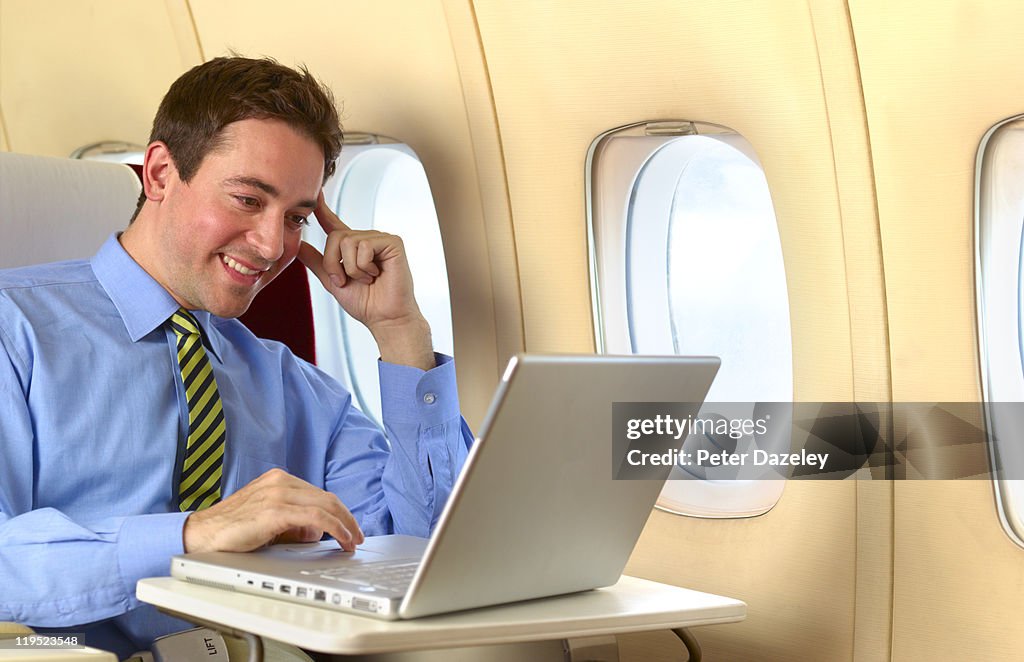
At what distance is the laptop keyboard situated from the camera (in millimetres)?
1441

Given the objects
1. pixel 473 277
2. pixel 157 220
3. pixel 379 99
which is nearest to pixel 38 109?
pixel 379 99

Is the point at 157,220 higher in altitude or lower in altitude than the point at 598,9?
lower

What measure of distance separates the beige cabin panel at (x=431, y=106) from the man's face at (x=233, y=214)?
3.78ft

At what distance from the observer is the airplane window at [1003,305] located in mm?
2422

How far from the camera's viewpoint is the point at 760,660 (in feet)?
9.52

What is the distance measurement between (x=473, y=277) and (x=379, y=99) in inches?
25.2

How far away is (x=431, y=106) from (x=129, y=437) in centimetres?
164

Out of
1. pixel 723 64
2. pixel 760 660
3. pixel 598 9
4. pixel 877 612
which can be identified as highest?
pixel 598 9

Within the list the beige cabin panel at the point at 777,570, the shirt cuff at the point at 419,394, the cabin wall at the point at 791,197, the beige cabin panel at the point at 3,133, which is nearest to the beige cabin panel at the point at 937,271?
the cabin wall at the point at 791,197

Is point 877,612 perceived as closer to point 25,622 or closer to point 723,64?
point 723,64

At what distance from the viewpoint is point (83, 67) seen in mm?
4359

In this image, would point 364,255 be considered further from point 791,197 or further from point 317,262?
point 791,197

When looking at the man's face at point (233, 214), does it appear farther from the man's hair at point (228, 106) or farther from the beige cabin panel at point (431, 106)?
the beige cabin panel at point (431, 106)

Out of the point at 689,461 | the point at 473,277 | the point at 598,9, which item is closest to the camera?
the point at 598,9
